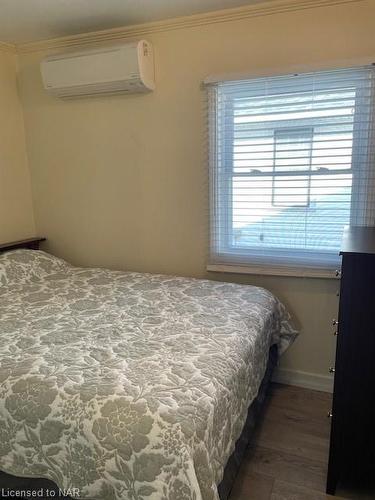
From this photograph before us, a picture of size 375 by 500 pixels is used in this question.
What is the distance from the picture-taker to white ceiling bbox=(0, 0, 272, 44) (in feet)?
7.08

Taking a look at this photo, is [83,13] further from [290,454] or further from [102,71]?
[290,454]

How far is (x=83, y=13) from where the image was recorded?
2.30 metres

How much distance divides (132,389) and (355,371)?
913mm

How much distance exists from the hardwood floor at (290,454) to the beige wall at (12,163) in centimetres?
242

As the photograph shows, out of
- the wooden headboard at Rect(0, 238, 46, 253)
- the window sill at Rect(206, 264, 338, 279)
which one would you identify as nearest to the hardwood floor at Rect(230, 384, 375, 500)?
the window sill at Rect(206, 264, 338, 279)

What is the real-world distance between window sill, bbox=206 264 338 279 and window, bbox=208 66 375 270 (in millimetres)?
28

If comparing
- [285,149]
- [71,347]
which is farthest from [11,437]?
[285,149]

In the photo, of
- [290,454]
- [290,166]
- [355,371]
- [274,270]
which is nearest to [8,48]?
[290,166]

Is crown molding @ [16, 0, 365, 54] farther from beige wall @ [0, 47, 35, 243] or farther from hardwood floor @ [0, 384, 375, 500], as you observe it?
hardwood floor @ [0, 384, 375, 500]

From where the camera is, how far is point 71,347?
1.57 meters

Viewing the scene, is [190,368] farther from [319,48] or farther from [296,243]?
[319,48]

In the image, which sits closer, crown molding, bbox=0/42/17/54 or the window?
the window

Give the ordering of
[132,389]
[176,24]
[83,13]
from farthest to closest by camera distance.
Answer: [176,24]
[83,13]
[132,389]

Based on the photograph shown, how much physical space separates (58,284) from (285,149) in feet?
5.84
